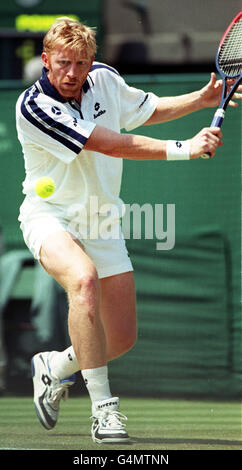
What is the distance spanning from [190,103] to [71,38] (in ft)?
2.55

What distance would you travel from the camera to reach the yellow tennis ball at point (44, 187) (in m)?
4.43

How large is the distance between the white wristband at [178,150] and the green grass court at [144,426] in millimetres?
1247

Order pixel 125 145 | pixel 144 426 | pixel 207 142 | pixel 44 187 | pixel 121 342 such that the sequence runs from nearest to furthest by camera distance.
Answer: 1. pixel 207 142
2. pixel 125 145
3. pixel 44 187
4. pixel 121 342
5. pixel 144 426

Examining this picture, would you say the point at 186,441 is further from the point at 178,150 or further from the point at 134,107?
the point at 134,107

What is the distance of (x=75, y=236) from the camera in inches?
177

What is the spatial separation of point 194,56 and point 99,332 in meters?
6.22

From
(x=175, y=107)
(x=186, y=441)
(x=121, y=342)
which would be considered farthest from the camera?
(x=175, y=107)

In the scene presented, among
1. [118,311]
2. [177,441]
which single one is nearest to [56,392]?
[118,311]

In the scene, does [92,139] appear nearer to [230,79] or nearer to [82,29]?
[82,29]

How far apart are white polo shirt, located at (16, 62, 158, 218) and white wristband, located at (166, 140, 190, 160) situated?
36 cm

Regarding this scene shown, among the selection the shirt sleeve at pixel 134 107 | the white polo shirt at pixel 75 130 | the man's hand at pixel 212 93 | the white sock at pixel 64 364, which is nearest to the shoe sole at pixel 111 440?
the white sock at pixel 64 364

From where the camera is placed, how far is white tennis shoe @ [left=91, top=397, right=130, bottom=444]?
4.21 meters

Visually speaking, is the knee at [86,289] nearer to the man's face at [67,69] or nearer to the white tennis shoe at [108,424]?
the white tennis shoe at [108,424]

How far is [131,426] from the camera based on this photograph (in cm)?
520
